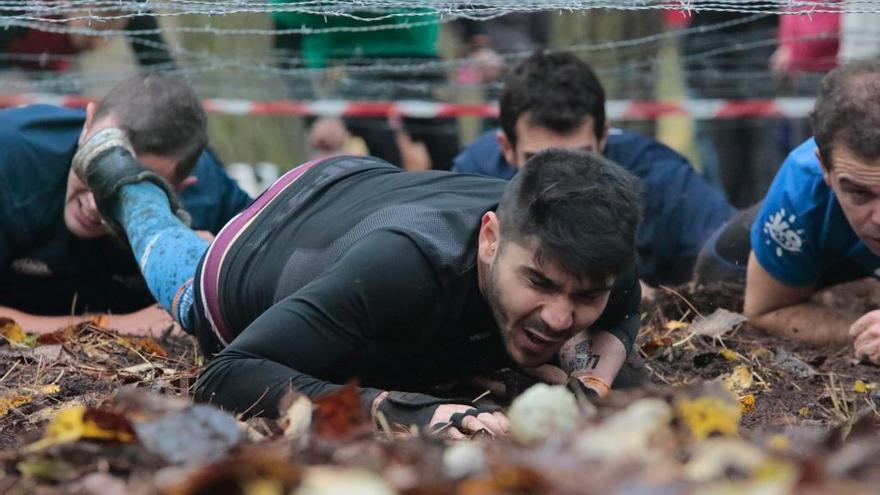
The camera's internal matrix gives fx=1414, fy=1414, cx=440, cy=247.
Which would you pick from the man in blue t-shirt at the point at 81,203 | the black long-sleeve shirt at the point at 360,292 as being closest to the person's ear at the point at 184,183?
the man in blue t-shirt at the point at 81,203

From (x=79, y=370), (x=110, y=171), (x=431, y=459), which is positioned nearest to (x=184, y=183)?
(x=110, y=171)

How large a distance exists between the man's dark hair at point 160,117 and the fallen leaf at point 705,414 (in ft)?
10.1

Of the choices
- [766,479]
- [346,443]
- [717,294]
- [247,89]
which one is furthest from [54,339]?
[247,89]

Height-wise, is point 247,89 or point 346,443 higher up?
point 346,443

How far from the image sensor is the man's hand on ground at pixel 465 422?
2.92 m

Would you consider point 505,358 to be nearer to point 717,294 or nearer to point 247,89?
point 717,294

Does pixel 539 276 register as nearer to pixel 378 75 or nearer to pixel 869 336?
pixel 869 336

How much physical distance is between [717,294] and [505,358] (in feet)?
6.36

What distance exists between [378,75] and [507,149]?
2.27 m

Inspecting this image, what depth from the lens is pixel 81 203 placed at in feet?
16.4

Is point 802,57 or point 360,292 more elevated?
point 360,292

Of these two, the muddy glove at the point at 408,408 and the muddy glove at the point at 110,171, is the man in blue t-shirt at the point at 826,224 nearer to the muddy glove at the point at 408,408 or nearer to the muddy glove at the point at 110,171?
the muddy glove at the point at 408,408

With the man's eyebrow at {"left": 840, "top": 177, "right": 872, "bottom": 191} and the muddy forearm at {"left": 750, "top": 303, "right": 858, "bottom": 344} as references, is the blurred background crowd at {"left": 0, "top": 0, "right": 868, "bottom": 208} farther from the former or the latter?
the man's eyebrow at {"left": 840, "top": 177, "right": 872, "bottom": 191}

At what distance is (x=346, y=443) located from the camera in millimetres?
2039
